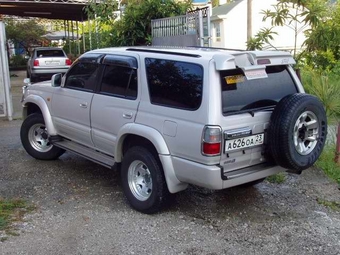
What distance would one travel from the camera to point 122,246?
430 centimetres

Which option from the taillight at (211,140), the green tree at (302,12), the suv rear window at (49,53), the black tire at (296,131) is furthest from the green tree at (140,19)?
the suv rear window at (49,53)

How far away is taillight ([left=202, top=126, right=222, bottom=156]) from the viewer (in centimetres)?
425

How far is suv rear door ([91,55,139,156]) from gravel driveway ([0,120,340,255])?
30.8 inches

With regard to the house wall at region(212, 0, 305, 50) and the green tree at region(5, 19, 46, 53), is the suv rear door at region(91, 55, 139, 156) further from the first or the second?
the green tree at region(5, 19, 46, 53)

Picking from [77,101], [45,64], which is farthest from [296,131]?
[45,64]

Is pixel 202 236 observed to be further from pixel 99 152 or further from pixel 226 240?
pixel 99 152

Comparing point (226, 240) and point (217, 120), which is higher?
point (217, 120)

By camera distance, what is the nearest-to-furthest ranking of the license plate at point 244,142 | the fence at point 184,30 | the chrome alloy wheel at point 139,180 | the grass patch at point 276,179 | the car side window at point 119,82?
the license plate at point 244,142, the chrome alloy wheel at point 139,180, the car side window at point 119,82, the grass patch at point 276,179, the fence at point 184,30

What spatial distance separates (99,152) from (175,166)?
1574mm

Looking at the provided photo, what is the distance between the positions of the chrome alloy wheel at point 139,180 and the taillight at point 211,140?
100 centimetres

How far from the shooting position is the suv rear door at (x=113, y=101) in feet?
16.9

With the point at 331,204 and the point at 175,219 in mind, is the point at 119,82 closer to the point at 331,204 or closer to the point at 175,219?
the point at 175,219

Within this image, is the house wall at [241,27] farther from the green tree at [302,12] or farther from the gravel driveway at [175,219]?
the gravel driveway at [175,219]

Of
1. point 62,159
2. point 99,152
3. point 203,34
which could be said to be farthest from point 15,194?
point 203,34
